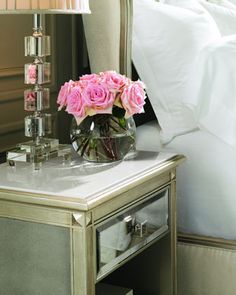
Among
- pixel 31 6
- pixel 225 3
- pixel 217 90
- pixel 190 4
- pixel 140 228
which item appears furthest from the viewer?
pixel 225 3

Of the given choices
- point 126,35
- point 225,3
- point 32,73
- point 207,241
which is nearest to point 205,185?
point 207,241

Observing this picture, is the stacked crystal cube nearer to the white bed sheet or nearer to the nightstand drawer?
the nightstand drawer

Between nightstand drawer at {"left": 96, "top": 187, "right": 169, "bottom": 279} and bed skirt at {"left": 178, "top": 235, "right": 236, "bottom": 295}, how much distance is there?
6.8 inches

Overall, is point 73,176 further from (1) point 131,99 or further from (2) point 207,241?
(2) point 207,241

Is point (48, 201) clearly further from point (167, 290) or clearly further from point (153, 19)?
point (153, 19)

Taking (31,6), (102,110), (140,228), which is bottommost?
(140,228)

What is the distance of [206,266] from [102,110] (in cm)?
58

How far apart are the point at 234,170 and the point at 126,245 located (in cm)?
45

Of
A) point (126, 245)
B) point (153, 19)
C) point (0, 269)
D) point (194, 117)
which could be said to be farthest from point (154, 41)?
point (0, 269)

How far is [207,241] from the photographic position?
6.05ft

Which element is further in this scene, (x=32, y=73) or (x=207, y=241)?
(x=207, y=241)

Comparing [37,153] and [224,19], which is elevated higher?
[224,19]

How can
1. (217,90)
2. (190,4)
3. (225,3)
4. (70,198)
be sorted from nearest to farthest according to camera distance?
1. (70,198)
2. (217,90)
3. (190,4)
4. (225,3)

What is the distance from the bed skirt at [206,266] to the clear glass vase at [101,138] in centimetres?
39
